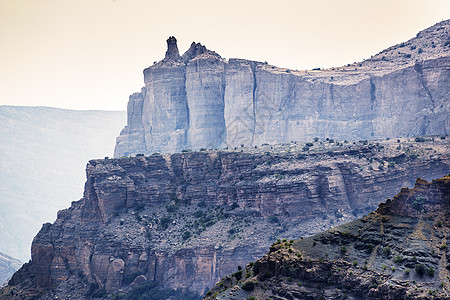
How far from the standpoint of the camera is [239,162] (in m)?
135

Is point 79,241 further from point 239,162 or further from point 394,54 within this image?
point 394,54

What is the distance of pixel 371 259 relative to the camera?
71.2 m

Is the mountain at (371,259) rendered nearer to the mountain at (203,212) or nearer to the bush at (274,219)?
the mountain at (203,212)

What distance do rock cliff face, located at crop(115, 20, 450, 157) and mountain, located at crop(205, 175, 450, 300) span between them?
251 ft

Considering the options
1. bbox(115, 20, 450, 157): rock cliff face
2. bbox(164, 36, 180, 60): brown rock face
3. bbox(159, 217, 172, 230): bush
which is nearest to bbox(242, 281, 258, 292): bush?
bbox(159, 217, 172, 230): bush

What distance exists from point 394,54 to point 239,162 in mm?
51408

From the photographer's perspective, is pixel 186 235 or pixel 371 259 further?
pixel 186 235

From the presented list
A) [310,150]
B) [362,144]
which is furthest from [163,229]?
[362,144]

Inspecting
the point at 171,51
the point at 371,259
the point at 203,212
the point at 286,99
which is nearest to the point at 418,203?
the point at 371,259

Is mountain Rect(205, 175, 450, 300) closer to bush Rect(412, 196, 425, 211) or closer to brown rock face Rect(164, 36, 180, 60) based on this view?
bush Rect(412, 196, 425, 211)

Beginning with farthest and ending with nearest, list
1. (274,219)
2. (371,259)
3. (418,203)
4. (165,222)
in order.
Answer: (165,222), (274,219), (418,203), (371,259)

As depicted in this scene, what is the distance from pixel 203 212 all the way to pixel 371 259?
64.5 metres

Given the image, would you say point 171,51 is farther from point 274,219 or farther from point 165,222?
point 274,219

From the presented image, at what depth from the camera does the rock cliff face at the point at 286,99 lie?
15512cm
